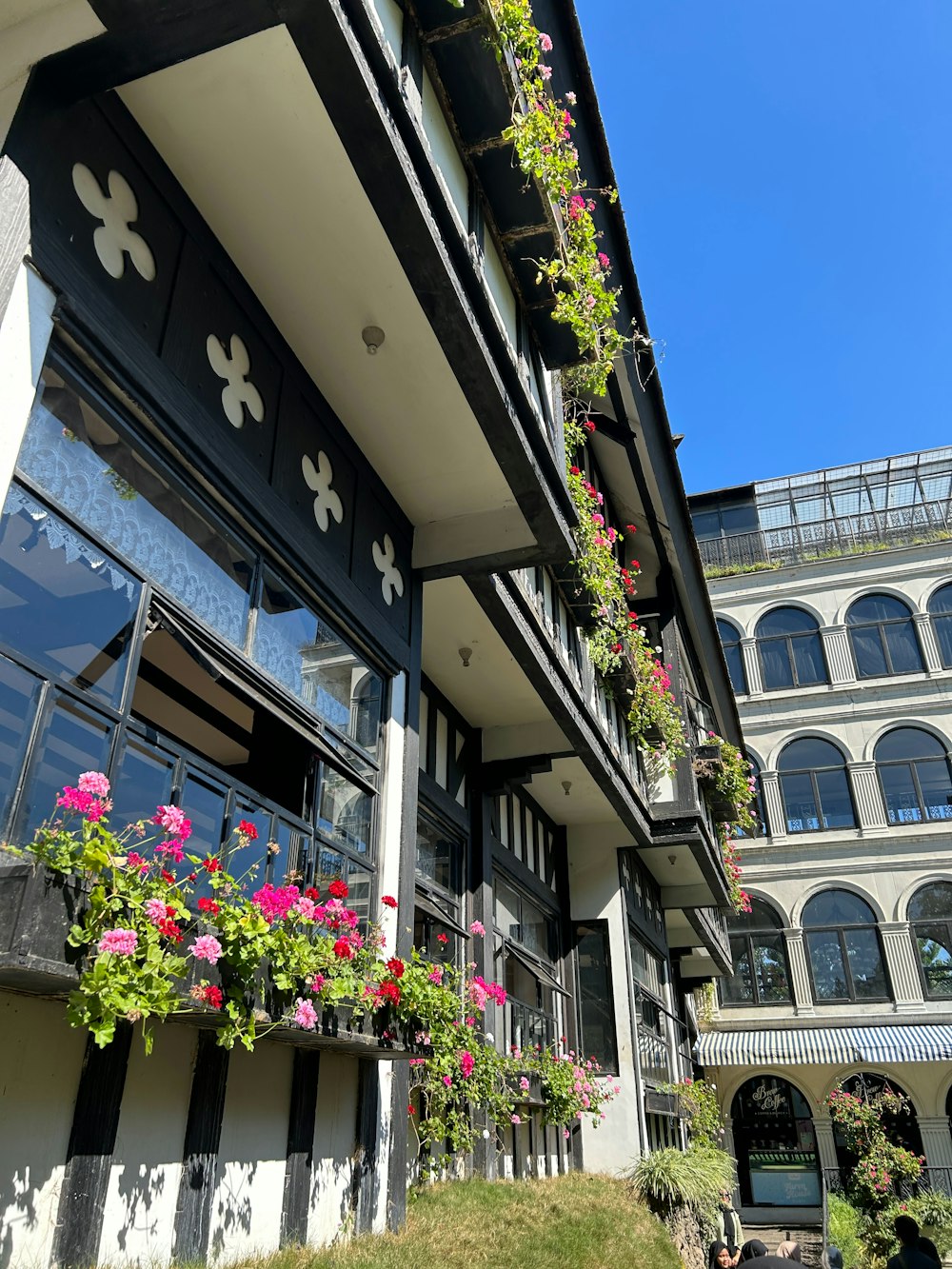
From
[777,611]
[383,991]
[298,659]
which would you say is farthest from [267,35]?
[777,611]

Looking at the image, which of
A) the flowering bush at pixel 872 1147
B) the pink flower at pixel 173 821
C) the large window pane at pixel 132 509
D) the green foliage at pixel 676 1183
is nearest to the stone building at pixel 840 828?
the flowering bush at pixel 872 1147

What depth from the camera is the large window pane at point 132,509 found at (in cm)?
348

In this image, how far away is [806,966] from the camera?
2689cm

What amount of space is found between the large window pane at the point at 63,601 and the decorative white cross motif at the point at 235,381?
44.5 inches

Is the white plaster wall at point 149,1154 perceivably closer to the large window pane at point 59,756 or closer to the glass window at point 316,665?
the large window pane at point 59,756

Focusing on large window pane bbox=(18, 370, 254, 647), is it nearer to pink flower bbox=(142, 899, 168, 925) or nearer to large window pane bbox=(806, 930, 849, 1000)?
pink flower bbox=(142, 899, 168, 925)

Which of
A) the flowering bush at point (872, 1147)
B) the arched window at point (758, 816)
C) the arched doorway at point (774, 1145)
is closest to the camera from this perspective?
the flowering bush at point (872, 1147)

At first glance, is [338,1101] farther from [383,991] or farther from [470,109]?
[470,109]

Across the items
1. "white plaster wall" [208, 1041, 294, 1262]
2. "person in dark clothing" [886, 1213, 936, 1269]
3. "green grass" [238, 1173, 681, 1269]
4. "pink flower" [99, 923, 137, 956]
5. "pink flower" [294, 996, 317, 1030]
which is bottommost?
"person in dark clothing" [886, 1213, 936, 1269]

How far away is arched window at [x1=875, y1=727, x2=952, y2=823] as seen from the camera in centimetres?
2742

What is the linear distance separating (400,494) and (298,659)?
171 centimetres

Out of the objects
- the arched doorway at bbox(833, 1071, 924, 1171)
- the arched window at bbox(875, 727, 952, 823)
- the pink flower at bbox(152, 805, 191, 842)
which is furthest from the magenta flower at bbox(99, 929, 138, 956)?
the arched window at bbox(875, 727, 952, 823)

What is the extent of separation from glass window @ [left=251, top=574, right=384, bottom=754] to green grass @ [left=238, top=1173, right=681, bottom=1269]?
2.50 m

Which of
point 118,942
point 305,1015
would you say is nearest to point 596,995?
point 305,1015
